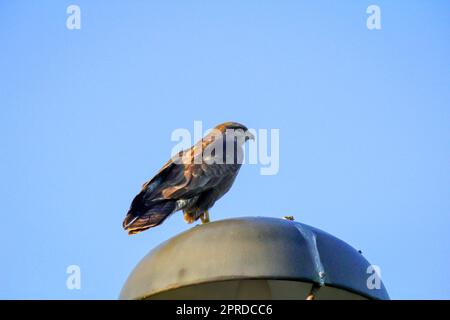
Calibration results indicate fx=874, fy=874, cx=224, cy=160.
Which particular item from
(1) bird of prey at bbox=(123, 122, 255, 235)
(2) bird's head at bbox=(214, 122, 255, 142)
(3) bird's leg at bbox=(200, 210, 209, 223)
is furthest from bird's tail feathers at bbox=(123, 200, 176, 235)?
(2) bird's head at bbox=(214, 122, 255, 142)

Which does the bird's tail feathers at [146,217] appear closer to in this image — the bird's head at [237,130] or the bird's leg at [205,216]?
the bird's leg at [205,216]

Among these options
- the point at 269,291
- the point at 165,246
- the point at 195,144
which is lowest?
the point at 269,291

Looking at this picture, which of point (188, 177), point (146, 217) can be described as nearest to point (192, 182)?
point (188, 177)

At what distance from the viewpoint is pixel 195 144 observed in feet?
25.0

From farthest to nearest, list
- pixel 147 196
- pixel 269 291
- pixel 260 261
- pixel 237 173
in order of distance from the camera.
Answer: pixel 237 173
pixel 147 196
pixel 269 291
pixel 260 261

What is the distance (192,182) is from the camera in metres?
6.92

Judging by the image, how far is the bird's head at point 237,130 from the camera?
7864mm

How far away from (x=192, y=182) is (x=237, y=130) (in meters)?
1.19

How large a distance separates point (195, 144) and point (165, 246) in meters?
3.56

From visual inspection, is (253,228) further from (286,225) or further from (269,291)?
(269,291)

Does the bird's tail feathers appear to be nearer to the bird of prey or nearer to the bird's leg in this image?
the bird of prey
